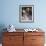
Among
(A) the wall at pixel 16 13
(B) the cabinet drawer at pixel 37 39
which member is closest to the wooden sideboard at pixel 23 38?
(B) the cabinet drawer at pixel 37 39

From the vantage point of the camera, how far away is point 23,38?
3.64m

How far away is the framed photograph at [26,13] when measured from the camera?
4113 millimetres

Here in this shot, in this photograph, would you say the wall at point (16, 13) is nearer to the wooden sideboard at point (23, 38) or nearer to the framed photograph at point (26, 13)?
the framed photograph at point (26, 13)

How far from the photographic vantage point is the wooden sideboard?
363 cm

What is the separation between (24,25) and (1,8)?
924 mm

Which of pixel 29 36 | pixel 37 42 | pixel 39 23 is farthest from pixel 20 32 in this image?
pixel 39 23

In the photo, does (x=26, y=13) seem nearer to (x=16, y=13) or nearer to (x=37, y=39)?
(x=16, y=13)

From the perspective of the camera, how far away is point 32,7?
13.5ft

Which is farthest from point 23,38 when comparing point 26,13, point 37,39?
point 26,13

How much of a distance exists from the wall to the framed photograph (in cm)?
10

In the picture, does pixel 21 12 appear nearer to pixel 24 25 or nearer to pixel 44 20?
pixel 24 25

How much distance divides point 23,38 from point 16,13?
3.03ft

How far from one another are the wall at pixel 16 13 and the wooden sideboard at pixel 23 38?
0.57 meters

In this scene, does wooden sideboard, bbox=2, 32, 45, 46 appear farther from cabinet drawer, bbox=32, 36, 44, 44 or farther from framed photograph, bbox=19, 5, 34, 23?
framed photograph, bbox=19, 5, 34, 23
